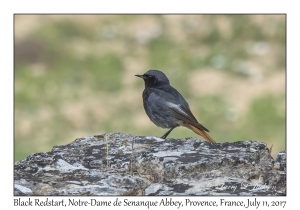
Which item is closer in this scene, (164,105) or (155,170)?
(155,170)

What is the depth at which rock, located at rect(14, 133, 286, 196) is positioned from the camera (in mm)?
5793

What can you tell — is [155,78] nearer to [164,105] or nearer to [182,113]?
[164,105]

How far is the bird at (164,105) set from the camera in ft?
28.3

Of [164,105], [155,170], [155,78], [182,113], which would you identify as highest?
[155,78]

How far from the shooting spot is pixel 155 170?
20.5 feet

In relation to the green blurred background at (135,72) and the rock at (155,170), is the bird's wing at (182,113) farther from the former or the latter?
the green blurred background at (135,72)

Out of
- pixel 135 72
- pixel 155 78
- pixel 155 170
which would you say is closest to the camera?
pixel 155 170

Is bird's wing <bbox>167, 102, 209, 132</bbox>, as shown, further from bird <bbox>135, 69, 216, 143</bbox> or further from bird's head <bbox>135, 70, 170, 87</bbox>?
bird's head <bbox>135, 70, 170, 87</bbox>

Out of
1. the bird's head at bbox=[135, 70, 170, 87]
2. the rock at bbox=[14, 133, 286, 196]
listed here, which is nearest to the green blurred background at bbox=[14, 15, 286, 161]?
the bird's head at bbox=[135, 70, 170, 87]

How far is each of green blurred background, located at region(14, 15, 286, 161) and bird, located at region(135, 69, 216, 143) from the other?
571cm

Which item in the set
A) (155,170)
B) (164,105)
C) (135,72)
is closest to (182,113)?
(164,105)

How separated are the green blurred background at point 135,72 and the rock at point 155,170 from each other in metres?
7.56

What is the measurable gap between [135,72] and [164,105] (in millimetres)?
12603

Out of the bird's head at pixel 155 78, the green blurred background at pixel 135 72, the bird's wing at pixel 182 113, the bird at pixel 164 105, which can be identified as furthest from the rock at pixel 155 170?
the green blurred background at pixel 135 72
